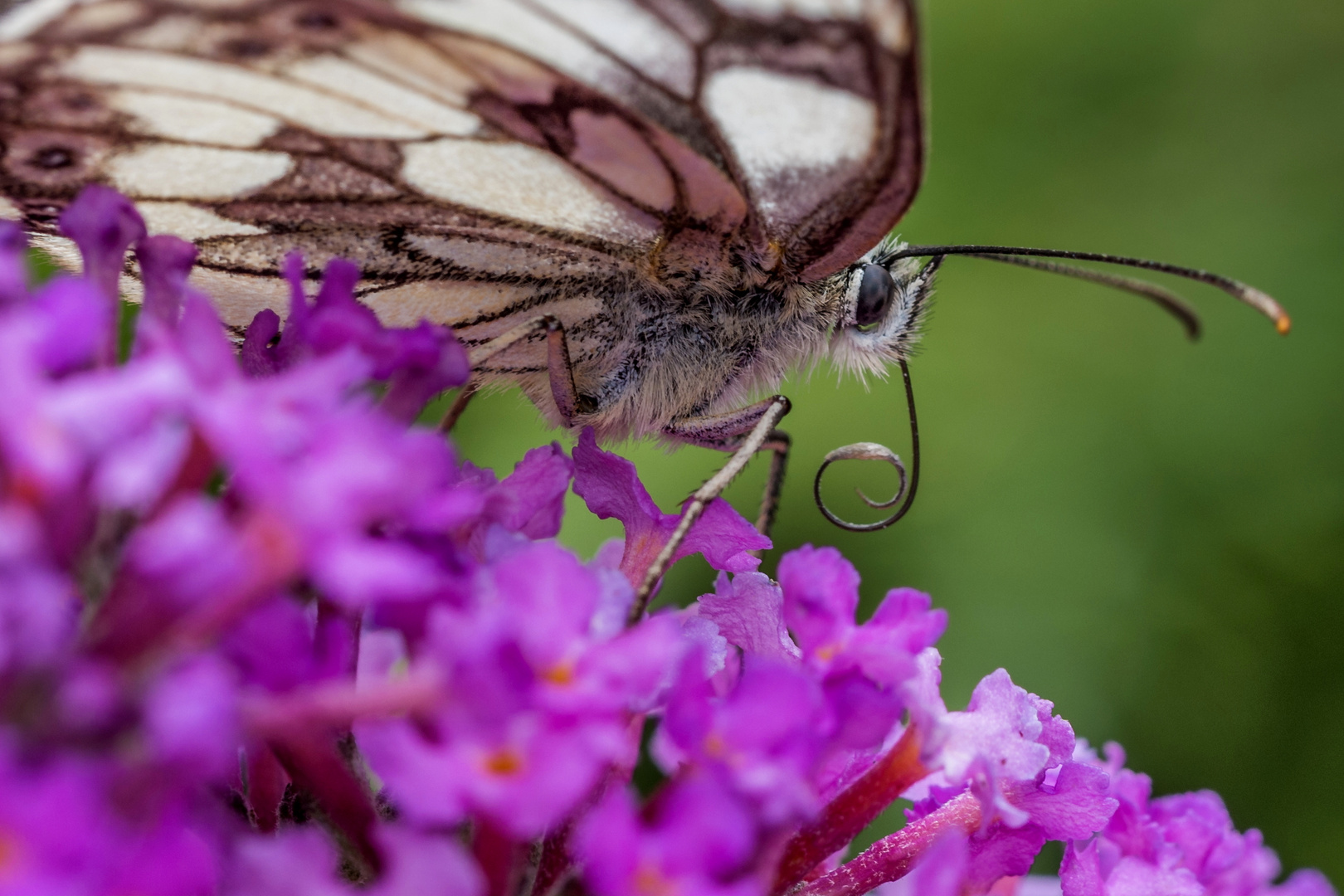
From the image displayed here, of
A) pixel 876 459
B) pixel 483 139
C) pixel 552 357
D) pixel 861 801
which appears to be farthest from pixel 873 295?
pixel 861 801

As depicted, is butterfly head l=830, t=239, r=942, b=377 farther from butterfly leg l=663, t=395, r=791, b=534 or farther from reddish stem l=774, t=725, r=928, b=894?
reddish stem l=774, t=725, r=928, b=894

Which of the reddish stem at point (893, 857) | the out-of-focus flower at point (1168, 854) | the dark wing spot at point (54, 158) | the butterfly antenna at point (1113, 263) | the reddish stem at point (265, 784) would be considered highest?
the butterfly antenna at point (1113, 263)

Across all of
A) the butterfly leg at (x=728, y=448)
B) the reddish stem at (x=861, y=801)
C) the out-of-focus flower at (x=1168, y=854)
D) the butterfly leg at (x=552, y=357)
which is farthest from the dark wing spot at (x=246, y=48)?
the out-of-focus flower at (x=1168, y=854)

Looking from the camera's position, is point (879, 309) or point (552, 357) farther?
point (879, 309)

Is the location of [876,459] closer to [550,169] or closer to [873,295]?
[873,295]

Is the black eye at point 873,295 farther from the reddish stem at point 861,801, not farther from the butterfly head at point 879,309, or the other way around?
the reddish stem at point 861,801

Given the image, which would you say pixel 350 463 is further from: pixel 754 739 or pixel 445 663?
pixel 754 739

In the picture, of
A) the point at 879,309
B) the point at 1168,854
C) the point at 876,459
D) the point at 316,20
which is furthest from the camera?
the point at 879,309

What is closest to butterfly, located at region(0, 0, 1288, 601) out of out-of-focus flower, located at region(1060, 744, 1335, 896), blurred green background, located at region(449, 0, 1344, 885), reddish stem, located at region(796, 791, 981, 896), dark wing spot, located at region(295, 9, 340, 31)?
dark wing spot, located at region(295, 9, 340, 31)
